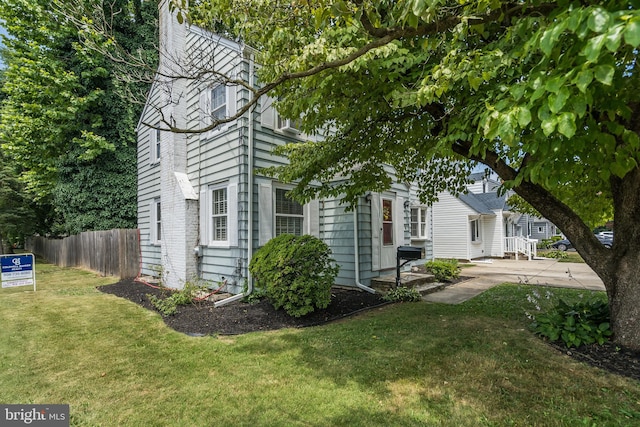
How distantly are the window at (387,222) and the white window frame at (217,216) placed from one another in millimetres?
4220

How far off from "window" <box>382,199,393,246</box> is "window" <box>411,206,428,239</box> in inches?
111

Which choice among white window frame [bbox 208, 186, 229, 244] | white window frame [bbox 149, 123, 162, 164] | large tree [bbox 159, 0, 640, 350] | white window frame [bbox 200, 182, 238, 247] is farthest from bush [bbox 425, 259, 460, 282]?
white window frame [bbox 149, 123, 162, 164]

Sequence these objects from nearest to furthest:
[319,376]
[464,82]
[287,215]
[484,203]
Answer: [464,82] → [319,376] → [287,215] → [484,203]

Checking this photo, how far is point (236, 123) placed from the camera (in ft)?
23.7

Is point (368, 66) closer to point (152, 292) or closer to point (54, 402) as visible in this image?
point (54, 402)

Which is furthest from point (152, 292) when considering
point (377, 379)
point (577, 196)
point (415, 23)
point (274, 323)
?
point (577, 196)

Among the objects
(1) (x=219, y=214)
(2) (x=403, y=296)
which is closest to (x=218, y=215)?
(1) (x=219, y=214)

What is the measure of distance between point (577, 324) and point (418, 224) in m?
7.73

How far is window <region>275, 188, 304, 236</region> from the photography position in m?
7.89

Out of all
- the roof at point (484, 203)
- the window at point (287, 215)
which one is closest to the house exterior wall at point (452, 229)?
the roof at point (484, 203)

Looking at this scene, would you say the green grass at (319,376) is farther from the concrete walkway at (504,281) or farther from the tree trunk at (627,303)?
the concrete walkway at (504,281)

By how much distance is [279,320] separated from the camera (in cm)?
577

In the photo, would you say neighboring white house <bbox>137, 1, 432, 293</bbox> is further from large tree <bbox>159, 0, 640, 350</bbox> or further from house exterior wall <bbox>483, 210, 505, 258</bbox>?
house exterior wall <bbox>483, 210, 505, 258</bbox>

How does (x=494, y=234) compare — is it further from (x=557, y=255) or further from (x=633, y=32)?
(x=633, y=32)
